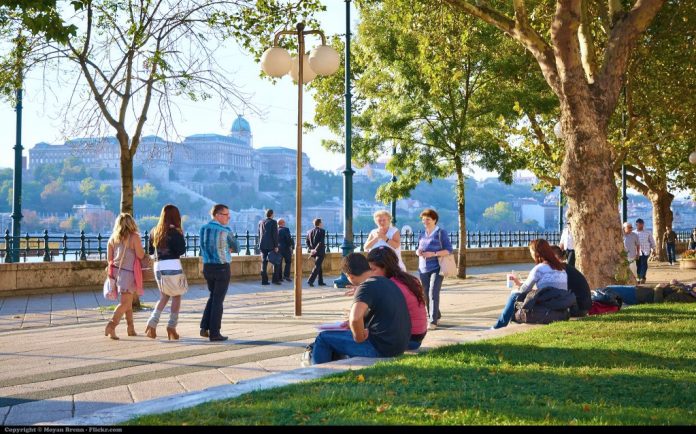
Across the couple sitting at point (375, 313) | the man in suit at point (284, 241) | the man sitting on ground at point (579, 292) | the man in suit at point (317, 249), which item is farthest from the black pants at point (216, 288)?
the man in suit at point (284, 241)

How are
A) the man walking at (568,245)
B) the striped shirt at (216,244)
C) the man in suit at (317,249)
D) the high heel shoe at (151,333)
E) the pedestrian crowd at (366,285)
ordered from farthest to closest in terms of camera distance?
the man in suit at (317,249)
the man walking at (568,245)
the high heel shoe at (151,333)
the striped shirt at (216,244)
the pedestrian crowd at (366,285)

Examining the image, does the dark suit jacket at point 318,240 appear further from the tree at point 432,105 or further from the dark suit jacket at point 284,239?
the tree at point 432,105

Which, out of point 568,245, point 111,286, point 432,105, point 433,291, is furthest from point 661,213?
point 111,286

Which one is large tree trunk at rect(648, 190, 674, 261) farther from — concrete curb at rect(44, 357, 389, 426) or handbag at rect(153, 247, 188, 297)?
concrete curb at rect(44, 357, 389, 426)

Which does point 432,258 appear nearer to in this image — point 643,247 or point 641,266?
point 643,247

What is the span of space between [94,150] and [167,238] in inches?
278

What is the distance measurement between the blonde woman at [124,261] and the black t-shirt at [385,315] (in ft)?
13.1

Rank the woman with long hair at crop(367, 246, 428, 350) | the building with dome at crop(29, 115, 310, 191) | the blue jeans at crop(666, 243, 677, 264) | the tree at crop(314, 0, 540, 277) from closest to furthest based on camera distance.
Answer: the woman with long hair at crop(367, 246, 428, 350) → the tree at crop(314, 0, 540, 277) → the blue jeans at crop(666, 243, 677, 264) → the building with dome at crop(29, 115, 310, 191)

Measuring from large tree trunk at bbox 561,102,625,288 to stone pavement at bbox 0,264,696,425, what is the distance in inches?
70.8

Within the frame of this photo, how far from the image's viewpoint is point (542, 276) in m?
10.5

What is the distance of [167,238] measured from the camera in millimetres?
10141

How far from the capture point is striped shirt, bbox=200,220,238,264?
10039mm

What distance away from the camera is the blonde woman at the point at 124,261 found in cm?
1030

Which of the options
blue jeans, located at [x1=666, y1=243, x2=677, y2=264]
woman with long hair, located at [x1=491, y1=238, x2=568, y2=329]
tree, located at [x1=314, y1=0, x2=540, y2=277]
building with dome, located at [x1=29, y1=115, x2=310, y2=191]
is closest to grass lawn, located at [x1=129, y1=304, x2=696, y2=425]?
woman with long hair, located at [x1=491, y1=238, x2=568, y2=329]
